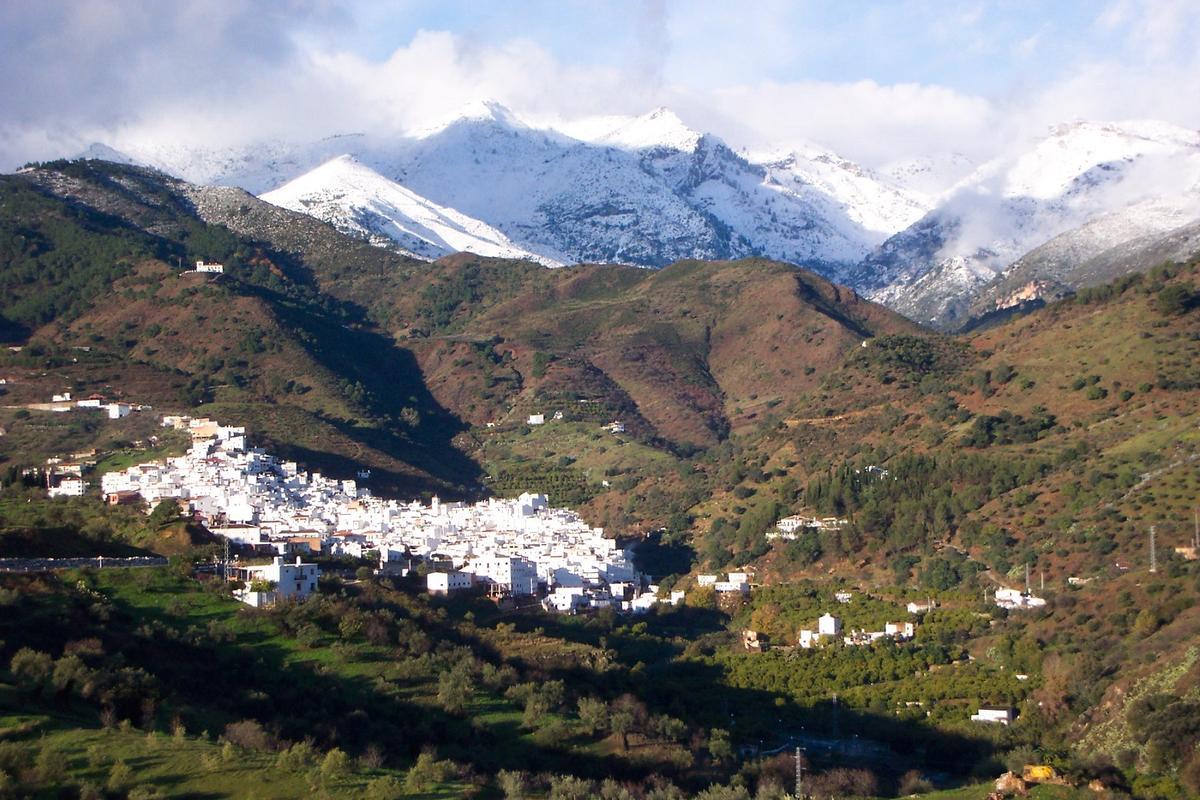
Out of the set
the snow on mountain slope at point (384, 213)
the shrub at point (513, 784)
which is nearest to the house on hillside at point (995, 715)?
the shrub at point (513, 784)

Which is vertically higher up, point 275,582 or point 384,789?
point 275,582

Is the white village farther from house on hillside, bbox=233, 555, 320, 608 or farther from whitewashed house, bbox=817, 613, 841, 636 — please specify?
whitewashed house, bbox=817, 613, 841, 636

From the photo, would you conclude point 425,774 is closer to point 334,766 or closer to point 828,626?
point 334,766

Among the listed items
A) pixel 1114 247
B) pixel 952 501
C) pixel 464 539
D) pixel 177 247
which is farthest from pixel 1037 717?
pixel 1114 247

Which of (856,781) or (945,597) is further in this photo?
(945,597)

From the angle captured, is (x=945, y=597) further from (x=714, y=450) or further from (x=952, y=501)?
(x=714, y=450)

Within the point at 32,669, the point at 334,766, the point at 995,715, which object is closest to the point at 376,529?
the point at 995,715

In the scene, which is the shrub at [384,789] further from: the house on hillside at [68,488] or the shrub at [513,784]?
the house on hillside at [68,488]

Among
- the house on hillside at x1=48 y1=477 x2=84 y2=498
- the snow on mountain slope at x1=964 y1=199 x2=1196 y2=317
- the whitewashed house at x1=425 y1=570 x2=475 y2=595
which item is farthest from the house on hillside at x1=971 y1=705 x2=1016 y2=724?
the snow on mountain slope at x1=964 y1=199 x2=1196 y2=317
